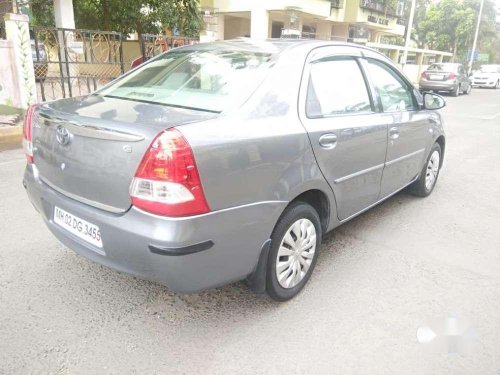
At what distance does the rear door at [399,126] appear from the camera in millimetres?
3705

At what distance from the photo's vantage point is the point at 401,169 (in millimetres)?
4066

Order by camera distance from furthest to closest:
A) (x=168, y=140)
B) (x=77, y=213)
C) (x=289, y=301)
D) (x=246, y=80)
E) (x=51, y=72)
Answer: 1. (x=51, y=72)
2. (x=289, y=301)
3. (x=246, y=80)
4. (x=77, y=213)
5. (x=168, y=140)

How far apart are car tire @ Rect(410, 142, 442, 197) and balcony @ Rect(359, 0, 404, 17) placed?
76.4ft

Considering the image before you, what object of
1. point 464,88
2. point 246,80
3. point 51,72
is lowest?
point 464,88

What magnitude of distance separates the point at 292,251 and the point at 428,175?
9.23 feet

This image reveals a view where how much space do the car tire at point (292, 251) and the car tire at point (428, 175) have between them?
2290mm

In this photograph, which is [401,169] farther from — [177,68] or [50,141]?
[50,141]

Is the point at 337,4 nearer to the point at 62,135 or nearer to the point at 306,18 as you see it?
the point at 306,18

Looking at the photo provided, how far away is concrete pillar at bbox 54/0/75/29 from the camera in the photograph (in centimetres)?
1249

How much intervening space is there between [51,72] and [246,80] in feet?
25.9

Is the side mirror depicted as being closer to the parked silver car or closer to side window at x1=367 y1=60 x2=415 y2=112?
side window at x1=367 y1=60 x2=415 y2=112

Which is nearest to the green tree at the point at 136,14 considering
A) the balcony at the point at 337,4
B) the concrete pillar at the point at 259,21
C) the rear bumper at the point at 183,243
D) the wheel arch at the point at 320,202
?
the concrete pillar at the point at 259,21

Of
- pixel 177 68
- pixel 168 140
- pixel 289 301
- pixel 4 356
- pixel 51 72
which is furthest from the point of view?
pixel 51 72

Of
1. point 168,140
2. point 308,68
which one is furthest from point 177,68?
point 168,140
